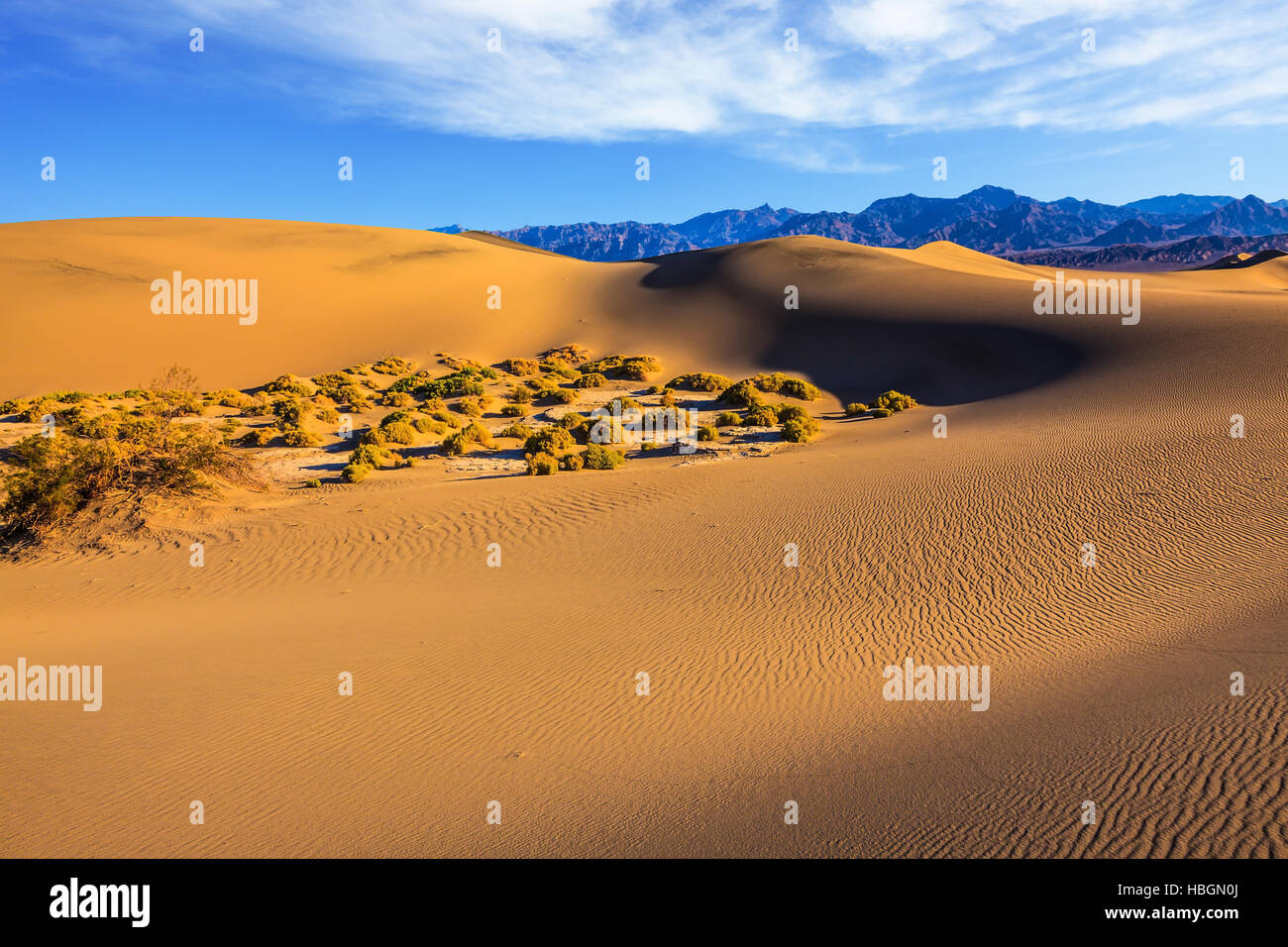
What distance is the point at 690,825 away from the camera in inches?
194

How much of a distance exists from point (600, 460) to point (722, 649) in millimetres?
10281

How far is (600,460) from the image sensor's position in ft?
59.5

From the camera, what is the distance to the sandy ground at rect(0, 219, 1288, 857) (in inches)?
194

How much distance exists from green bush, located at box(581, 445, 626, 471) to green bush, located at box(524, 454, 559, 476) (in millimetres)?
812

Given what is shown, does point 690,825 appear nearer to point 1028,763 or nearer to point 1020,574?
point 1028,763

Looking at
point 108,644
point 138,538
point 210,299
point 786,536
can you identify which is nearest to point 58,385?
point 210,299

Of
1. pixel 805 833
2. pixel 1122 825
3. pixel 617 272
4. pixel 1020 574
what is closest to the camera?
pixel 1122 825

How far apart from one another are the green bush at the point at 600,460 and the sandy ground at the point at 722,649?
31.6 inches

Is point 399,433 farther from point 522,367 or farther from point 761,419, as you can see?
point 522,367

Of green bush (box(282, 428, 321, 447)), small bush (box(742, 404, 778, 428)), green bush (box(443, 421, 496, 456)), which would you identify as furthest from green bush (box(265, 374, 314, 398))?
small bush (box(742, 404, 778, 428))

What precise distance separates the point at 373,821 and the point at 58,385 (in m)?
37.6

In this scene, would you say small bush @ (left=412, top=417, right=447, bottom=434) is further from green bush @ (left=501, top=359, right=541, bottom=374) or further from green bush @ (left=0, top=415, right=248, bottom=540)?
green bush @ (left=501, top=359, right=541, bottom=374)

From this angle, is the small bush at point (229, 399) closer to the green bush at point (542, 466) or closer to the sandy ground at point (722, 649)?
the sandy ground at point (722, 649)

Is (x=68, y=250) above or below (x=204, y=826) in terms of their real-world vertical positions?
above
